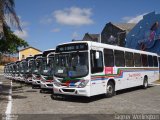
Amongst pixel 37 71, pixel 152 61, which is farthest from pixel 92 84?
pixel 152 61

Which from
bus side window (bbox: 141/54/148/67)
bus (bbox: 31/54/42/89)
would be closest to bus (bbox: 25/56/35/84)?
bus (bbox: 31/54/42/89)

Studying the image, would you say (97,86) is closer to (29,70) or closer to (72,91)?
(72,91)

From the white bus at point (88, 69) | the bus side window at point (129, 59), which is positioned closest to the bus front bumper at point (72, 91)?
the white bus at point (88, 69)

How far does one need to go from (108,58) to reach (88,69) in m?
2.26

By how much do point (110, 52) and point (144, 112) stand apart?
17.2ft

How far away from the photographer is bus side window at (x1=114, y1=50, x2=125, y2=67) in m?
16.5

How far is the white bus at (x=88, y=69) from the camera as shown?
1357cm

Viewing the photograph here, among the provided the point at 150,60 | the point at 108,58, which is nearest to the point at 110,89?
the point at 108,58

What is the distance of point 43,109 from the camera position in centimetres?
1188

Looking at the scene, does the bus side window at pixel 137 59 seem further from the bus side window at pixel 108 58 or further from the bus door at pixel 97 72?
the bus door at pixel 97 72

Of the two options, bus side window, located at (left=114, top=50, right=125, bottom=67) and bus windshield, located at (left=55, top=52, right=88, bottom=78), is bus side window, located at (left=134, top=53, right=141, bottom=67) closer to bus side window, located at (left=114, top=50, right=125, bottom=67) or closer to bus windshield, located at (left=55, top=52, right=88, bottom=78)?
bus side window, located at (left=114, top=50, right=125, bottom=67)

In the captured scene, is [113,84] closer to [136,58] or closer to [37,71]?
[136,58]

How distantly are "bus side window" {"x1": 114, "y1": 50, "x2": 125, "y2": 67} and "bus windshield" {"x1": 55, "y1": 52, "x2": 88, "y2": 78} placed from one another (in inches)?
123

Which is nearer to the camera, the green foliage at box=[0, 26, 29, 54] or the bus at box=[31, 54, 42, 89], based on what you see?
the bus at box=[31, 54, 42, 89]
